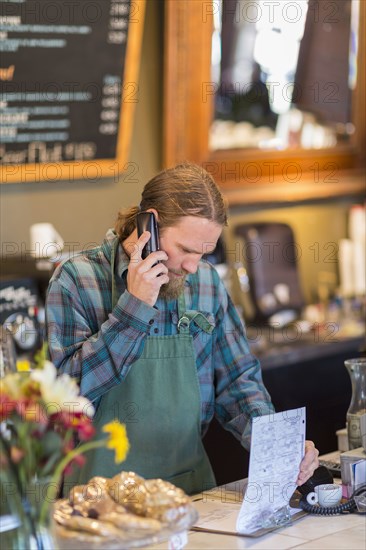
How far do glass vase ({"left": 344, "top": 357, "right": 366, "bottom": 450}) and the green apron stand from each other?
0.43 metres

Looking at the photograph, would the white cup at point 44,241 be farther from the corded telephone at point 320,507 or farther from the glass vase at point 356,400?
the corded telephone at point 320,507

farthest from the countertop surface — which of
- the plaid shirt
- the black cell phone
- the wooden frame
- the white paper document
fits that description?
the wooden frame

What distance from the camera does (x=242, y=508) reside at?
2.33 m

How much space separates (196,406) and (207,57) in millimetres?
2230

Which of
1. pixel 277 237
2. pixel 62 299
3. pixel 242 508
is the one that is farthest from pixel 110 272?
pixel 277 237

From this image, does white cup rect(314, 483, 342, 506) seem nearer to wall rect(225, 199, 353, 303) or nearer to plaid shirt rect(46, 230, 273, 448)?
plaid shirt rect(46, 230, 273, 448)

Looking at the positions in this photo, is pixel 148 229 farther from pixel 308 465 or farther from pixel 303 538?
pixel 303 538

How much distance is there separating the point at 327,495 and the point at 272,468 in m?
0.22

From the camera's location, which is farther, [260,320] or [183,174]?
[260,320]

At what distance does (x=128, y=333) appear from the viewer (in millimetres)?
2600

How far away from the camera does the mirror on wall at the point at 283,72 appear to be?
4766 mm

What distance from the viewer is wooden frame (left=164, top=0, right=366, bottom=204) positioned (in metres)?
4.48

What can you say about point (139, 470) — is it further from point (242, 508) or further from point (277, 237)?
point (277, 237)

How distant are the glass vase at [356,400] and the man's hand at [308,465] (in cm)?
33
